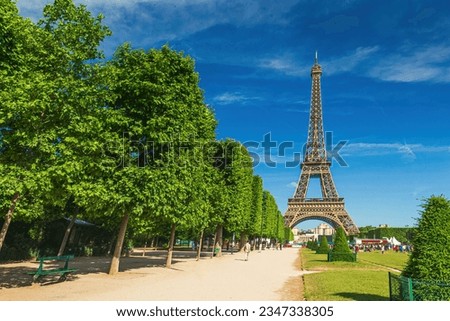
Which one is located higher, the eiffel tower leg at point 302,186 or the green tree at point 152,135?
the eiffel tower leg at point 302,186

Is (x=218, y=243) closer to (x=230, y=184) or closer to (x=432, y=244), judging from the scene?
(x=230, y=184)

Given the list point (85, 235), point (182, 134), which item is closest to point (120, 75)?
point (182, 134)

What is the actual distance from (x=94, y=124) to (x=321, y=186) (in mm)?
96690

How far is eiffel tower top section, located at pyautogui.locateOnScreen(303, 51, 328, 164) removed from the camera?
109m

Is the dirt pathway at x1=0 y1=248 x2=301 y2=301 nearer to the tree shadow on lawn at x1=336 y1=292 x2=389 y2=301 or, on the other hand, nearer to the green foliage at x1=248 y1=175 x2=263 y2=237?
the tree shadow on lawn at x1=336 y1=292 x2=389 y2=301

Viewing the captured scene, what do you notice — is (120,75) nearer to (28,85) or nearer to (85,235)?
(28,85)

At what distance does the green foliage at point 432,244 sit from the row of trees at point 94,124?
37.5 feet

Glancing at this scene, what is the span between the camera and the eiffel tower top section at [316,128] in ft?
357

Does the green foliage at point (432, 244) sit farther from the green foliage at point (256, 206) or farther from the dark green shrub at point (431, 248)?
the green foliage at point (256, 206)

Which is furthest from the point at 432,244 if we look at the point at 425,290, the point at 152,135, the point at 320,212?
the point at 320,212

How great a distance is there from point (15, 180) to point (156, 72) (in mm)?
9516

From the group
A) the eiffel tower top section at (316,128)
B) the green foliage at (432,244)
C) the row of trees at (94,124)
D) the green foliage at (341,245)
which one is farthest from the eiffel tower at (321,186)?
the green foliage at (432,244)

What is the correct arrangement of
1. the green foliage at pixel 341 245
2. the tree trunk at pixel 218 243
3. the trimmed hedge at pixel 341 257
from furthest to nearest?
the tree trunk at pixel 218 243, the green foliage at pixel 341 245, the trimmed hedge at pixel 341 257
